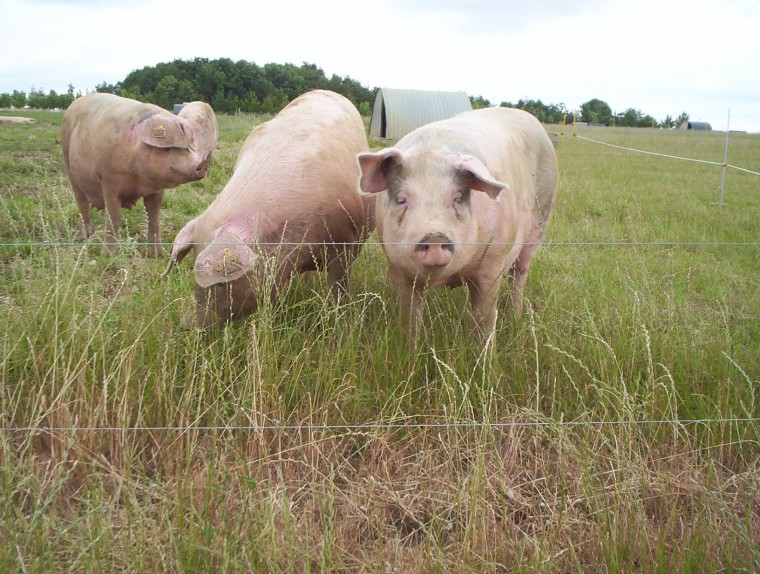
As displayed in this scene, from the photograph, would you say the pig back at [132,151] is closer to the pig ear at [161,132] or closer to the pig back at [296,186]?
the pig ear at [161,132]

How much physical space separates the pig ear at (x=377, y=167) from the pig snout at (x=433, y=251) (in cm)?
53

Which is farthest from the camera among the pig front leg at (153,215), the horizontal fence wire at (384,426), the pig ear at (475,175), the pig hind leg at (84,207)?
the pig hind leg at (84,207)

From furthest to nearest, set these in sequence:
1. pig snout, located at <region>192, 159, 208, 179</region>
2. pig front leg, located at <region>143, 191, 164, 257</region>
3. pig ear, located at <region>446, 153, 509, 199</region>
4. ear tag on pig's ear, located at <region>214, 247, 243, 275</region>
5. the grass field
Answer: pig front leg, located at <region>143, 191, 164, 257</region>, pig snout, located at <region>192, 159, 208, 179</region>, ear tag on pig's ear, located at <region>214, 247, 243, 275</region>, pig ear, located at <region>446, 153, 509, 199</region>, the grass field

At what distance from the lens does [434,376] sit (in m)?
3.45

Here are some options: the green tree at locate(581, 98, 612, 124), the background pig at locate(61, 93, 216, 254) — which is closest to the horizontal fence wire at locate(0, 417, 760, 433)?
the background pig at locate(61, 93, 216, 254)

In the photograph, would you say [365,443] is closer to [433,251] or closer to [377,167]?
[433,251]

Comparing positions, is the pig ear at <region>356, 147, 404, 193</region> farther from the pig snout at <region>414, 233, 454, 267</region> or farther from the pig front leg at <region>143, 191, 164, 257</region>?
the pig front leg at <region>143, 191, 164, 257</region>

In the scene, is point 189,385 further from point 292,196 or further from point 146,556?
point 292,196

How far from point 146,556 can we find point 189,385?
0.95 metres

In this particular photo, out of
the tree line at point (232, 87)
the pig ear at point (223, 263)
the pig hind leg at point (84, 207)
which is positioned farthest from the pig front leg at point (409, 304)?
the tree line at point (232, 87)

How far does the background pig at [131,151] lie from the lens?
578 cm

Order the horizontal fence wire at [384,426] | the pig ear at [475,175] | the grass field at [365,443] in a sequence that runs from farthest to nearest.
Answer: the pig ear at [475,175] → the horizontal fence wire at [384,426] → the grass field at [365,443]

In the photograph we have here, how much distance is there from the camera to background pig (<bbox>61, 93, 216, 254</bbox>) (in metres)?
5.78

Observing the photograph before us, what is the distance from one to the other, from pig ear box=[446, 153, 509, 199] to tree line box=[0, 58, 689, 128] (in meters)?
25.9
